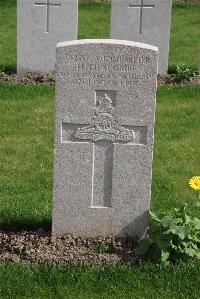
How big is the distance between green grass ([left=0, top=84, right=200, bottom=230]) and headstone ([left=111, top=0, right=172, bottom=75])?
39.3 inches

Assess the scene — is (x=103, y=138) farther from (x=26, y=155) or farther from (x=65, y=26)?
(x=65, y=26)

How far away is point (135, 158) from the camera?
5238 mm

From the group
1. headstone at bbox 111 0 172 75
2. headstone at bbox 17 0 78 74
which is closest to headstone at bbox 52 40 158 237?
headstone at bbox 17 0 78 74

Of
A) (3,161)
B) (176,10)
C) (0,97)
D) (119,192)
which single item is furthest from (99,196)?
(176,10)

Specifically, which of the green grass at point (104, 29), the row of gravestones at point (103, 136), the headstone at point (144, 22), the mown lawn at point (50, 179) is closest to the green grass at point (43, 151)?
the mown lawn at point (50, 179)

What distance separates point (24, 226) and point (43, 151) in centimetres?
192

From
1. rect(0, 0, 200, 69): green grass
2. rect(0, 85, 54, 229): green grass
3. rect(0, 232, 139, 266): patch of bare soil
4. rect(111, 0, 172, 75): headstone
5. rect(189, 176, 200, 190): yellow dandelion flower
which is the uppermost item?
rect(111, 0, 172, 75): headstone

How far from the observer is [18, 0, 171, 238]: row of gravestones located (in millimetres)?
5070

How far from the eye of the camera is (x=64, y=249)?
5250 millimetres

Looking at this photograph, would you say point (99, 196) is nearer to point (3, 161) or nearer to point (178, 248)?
point (178, 248)

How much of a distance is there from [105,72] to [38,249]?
132 centimetres

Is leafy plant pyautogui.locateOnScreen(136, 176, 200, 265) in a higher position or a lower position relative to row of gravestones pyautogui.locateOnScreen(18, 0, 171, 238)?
lower

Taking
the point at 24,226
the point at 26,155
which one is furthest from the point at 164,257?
the point at 26,155

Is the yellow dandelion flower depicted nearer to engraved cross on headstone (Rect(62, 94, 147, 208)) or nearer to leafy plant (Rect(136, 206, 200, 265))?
leafy plant (Rect(136, 206, 200, 265))
